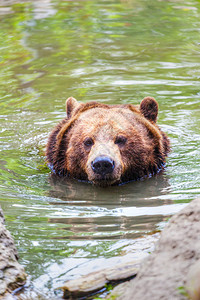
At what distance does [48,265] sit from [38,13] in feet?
48.4

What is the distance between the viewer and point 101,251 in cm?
458

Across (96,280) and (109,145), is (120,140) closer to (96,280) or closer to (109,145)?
(109,145)

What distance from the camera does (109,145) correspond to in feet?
22.4

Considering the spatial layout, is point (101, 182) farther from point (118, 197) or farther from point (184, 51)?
point (184, 51)

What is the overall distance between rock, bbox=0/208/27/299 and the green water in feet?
0.43

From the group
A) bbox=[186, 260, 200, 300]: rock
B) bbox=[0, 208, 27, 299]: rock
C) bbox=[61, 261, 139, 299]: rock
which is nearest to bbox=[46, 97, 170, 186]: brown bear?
bbox=[0, 208, 27, 299]: rock

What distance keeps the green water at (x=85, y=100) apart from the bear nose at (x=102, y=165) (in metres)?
0.32

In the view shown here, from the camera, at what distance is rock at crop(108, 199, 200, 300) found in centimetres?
310

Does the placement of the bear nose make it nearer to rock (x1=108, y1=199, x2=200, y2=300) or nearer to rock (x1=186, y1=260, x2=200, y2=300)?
rock (x1=108, y1=199, x2=200, y2=300)

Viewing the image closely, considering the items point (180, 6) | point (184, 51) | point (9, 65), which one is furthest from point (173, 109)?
point (180, 6)

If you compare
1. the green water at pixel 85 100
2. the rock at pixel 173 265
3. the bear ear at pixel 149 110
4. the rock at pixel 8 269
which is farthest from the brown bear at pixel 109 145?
the rock at pixel 173 265

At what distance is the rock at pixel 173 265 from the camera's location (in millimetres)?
3102

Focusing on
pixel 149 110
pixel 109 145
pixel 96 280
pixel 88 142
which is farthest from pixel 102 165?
pixel 96 280

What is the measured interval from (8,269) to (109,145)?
3.08 meters
